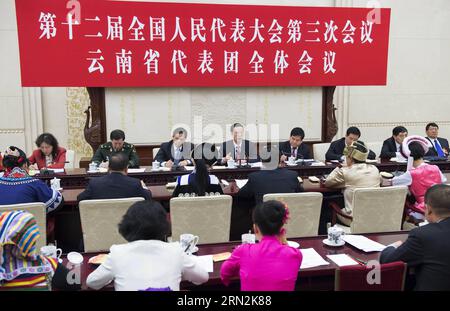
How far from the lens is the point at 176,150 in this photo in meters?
5.26

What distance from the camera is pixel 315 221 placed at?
3.14 meters

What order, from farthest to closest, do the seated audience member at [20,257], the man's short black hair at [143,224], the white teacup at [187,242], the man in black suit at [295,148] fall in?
the man in black suit at [295,148] → the white teacup at [187,242] → the man's short black hair at [143,224] → the seated audience member at [20,257]

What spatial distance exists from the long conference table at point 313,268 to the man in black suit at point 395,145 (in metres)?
2.96

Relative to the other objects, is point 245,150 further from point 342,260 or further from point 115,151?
point 342,260

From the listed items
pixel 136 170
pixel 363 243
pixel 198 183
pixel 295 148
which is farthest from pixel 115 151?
pixel 363 243

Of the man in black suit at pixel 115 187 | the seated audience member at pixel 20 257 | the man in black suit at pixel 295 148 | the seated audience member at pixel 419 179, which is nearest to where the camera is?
the seated audience member at pixel 20 257

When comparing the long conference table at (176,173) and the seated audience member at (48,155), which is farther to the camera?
the seated audience member at (48,155)

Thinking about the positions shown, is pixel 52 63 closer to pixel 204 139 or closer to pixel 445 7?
pixel 204 139

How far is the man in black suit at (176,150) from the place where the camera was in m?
5.20

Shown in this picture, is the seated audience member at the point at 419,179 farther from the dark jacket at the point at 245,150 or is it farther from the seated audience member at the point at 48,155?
the seated audience member at the point at 48,155

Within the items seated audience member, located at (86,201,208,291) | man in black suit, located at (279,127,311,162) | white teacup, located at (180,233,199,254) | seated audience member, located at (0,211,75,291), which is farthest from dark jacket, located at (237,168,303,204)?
seated audience member, located at (0,211,75,291)

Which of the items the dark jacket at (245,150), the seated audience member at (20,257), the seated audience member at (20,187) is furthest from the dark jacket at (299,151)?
the seated audience member at (20,257)

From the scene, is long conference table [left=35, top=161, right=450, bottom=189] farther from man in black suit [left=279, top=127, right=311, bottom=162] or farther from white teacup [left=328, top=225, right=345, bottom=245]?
white teacup [left=328, top=225, right=345, bottom=245]

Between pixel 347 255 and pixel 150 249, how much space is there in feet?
4.04
